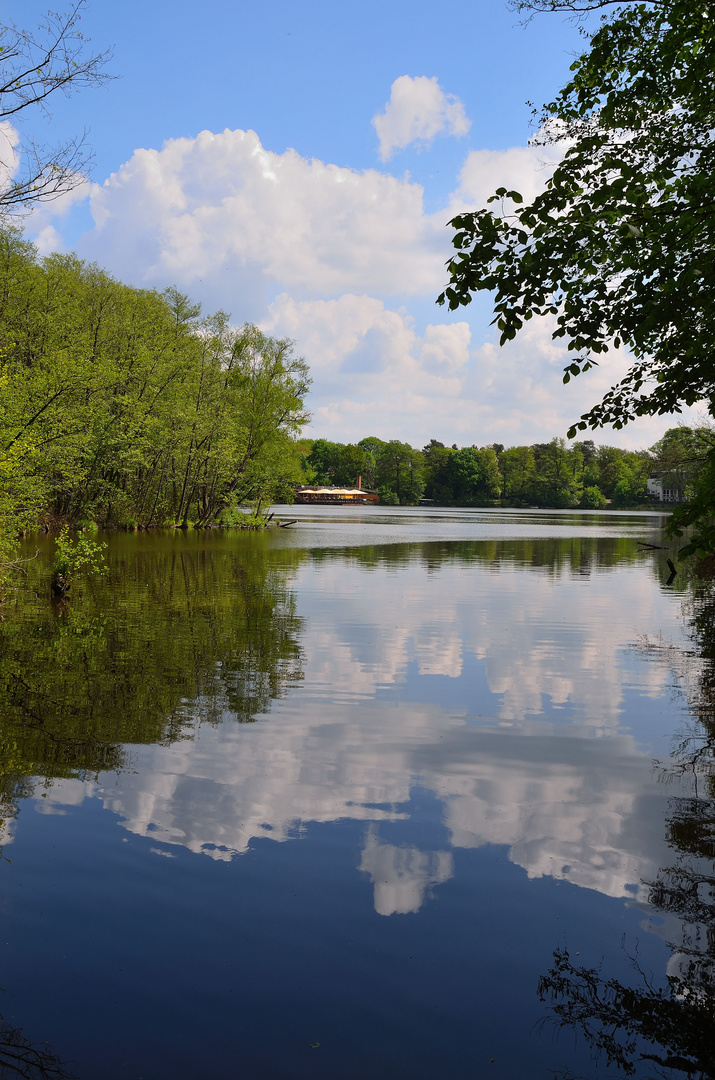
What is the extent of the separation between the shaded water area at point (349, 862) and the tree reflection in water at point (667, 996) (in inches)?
0.8

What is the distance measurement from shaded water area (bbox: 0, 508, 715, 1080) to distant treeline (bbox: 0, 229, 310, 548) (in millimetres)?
7268

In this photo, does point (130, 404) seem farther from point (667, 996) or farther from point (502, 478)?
point (502, 478)

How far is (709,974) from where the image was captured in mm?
4926

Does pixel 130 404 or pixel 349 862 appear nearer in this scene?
pixel 349 862

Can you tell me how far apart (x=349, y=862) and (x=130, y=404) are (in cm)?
4034

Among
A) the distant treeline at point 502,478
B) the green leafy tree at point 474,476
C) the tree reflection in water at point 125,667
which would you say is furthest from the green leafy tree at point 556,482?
the tree reflection in water at point 125,667

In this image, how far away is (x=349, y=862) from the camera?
6.33 meters

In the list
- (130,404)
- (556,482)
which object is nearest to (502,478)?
(556,482)

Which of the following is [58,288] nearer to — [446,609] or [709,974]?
[446,609]

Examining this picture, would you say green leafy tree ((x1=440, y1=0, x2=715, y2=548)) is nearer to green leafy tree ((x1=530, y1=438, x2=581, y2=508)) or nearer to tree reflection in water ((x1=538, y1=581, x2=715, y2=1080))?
tree reflection in water ((x1=538, y1=581, x2=715, y2=1080))

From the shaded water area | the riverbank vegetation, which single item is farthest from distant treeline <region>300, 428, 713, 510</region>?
the shaded water area

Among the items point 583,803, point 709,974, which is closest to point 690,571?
point 583,803

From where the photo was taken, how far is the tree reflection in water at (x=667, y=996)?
4238 millimetres

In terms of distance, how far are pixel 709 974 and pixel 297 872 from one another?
3041 millimetres
